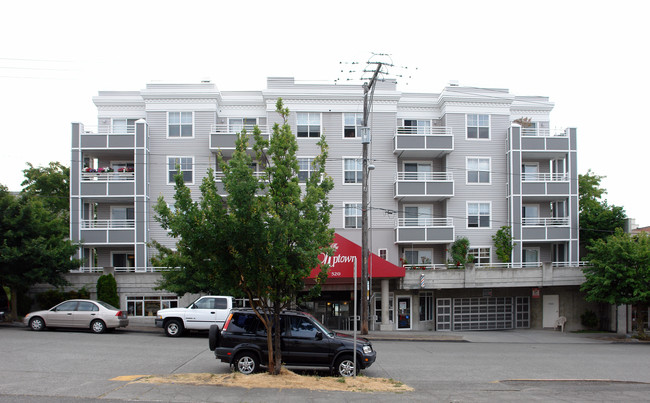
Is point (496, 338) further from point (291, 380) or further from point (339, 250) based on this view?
point (291, 380)

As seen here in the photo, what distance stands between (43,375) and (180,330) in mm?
10357

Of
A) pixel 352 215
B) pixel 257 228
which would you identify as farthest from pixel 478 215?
pixel 257 228

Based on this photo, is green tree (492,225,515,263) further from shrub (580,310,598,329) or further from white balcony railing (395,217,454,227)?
shrub (580,310,598,329)

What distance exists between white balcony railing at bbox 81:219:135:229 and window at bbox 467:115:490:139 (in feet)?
73.7

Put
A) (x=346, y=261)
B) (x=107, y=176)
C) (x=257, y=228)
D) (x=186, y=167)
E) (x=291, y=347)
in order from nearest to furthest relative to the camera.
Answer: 1. (x=257, y=228)
2. (x=291, y=347)
3. (x=346, y=261)
4. (x=107, y=176)
5. (x=186, y=167)

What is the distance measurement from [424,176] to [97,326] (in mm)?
21372

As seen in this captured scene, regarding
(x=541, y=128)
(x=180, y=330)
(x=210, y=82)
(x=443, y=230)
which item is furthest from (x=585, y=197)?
(x=180, y=330)

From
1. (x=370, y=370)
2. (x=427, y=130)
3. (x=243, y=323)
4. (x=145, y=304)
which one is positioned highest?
(x=427, y=130)

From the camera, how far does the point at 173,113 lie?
34.1 meters

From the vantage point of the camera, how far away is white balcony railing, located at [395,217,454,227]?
34.4m

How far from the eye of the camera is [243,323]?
47.5 feet

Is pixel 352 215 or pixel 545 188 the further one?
pixel 545 188

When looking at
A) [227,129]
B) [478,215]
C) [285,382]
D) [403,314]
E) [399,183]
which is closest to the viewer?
[285,382]

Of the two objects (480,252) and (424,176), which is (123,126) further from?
(480,252)
